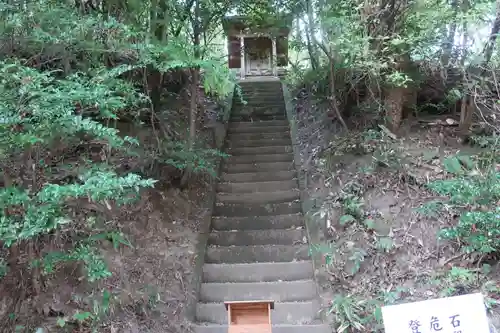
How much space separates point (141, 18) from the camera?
509cm

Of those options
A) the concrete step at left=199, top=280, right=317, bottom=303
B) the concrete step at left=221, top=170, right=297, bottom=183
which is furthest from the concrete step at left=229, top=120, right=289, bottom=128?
the concrete step at left=199, top=280, right=317, bottom=303

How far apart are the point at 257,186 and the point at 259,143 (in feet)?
5.43

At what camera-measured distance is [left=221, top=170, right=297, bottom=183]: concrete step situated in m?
6.95

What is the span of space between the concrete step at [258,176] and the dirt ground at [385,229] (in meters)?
0.36

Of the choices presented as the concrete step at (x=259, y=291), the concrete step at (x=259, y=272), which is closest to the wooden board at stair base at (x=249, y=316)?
the concrete step at (x=259, y=291)

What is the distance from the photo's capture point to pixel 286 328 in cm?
430

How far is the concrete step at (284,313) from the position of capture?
177 inches

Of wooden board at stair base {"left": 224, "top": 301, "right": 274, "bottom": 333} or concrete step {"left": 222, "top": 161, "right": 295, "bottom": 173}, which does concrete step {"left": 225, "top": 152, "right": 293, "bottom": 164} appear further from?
wooden board at stair base {"left": 224, "top": 301, "right": 274, "bottom": 333}

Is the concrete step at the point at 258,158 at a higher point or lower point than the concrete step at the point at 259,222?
higher

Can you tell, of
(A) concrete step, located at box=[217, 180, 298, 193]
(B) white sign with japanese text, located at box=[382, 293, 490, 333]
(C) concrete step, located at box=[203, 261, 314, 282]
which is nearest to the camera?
(B) white sign with japanese text, located at box=[382, 293, 490, 333]

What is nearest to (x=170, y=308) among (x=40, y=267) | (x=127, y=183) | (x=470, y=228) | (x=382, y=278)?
(x=40, y=267)

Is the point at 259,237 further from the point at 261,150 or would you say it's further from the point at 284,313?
the point at 261,150

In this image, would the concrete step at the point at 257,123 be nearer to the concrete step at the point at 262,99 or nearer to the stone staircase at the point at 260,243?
the stone staircase at the point at 260,243

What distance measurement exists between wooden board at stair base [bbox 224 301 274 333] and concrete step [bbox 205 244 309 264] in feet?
6.26
